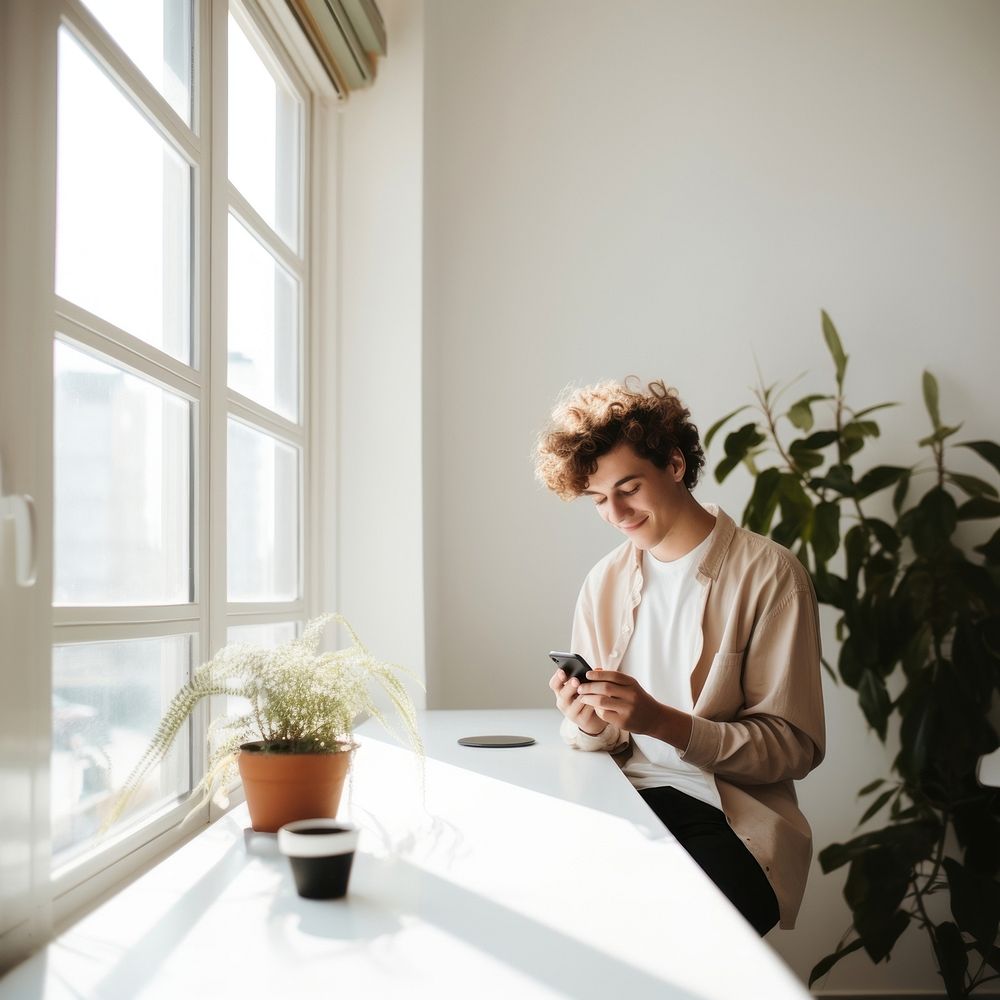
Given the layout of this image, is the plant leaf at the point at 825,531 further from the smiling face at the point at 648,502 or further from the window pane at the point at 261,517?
the window pane at the point at 261,517

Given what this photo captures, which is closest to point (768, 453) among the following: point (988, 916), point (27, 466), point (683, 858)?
point (988, 916)

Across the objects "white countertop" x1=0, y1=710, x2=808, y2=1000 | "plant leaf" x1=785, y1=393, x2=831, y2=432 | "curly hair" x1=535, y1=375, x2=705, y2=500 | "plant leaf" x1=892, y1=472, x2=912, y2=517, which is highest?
"plant leaf" x1=785, y1=393, x2=831, y2=432

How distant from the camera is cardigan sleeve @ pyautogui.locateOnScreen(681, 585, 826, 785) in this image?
1.66 meters

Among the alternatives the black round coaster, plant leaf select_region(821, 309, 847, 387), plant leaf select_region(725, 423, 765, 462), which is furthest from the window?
plant leaf select_region(821, 309, 847, 387)

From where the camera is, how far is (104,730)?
137 cm

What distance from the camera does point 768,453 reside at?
2863 millimetres

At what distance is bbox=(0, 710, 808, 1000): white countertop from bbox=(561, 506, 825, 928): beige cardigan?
0.37 metres

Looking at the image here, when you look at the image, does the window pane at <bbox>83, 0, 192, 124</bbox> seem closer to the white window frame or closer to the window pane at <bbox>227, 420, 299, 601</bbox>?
the white window frame

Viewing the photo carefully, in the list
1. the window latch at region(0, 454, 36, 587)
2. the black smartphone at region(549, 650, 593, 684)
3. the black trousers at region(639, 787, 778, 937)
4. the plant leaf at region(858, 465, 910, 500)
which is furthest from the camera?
the plant leaf at region(858, 465, 910, 500)

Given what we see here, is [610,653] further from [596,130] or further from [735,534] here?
[596,130]

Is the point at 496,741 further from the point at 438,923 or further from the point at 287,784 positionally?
the point at 438,923

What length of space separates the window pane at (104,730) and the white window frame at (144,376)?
0.10ft

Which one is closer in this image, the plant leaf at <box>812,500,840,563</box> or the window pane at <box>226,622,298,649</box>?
the window pane at <box>226,622,298,649</box>

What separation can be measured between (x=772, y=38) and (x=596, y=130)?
587mm
